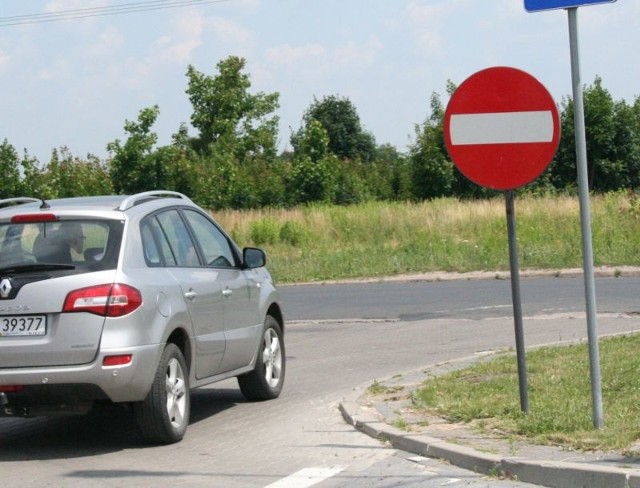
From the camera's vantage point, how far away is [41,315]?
26.3 ft

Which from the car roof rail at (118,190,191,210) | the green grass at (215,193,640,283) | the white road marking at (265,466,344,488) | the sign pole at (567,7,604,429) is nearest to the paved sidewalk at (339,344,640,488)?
the sign pole at (567,7,604,429)

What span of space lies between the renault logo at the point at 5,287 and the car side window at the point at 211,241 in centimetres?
193

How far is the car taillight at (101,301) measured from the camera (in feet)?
26.1

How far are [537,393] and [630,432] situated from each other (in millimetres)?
1879

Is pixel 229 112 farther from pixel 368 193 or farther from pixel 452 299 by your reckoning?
pixel 452 299

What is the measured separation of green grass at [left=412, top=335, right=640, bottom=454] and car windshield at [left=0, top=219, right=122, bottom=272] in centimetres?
266

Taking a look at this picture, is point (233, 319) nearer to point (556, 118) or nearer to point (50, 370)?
point (50, 370)

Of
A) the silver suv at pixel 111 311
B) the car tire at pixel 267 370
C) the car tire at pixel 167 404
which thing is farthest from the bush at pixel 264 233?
the car tire at pixel 167 404

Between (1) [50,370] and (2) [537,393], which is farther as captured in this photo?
(2) [537,393]

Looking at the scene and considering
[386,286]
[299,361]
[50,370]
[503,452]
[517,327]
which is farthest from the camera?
[386,286]

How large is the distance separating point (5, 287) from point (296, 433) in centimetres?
Result: 233

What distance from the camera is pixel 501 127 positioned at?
830 cm

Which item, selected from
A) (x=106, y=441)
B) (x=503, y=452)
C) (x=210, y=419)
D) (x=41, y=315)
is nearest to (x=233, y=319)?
(x=210, y=419)

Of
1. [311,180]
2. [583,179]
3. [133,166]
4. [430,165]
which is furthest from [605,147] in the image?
[583,179]
